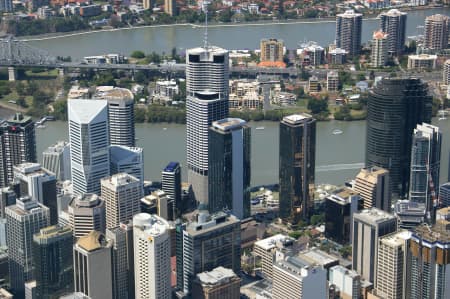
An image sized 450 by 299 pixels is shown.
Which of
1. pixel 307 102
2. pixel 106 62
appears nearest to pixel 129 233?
pixel 307 102

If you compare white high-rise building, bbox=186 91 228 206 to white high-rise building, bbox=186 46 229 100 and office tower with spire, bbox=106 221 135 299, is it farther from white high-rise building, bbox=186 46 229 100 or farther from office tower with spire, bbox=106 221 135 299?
office tower with spire, bbox=106 221 135 299

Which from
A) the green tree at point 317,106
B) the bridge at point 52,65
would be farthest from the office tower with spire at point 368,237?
the bridge at point 52,65

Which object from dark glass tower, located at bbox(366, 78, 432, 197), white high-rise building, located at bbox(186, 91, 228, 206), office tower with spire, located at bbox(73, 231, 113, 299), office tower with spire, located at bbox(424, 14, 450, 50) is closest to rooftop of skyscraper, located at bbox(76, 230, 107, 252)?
office tower with spire, located at bbox(73, 231, 113, 299)

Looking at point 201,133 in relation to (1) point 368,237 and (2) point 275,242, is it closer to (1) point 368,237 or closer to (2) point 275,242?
(2) point 275,242

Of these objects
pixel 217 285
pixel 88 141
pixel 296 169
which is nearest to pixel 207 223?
pixel 217 285

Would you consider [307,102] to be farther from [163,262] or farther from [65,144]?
[163,262]

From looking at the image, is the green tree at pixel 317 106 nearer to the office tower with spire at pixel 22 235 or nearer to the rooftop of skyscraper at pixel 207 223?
the rooftop of skyscraper at pixel 207 223

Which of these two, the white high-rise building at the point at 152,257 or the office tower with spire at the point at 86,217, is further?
the office tower with spire at the point at 86,217
